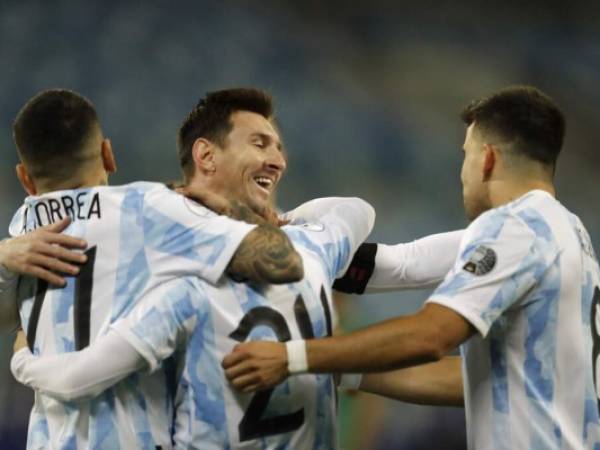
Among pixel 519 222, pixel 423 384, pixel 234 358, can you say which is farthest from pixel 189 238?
pixel 423 384

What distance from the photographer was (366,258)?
118 inches

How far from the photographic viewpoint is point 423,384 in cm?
310

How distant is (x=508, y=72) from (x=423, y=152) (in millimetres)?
788

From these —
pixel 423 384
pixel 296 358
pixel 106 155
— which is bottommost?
pixel 423 384

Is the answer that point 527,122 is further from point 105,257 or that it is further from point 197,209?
point 105,257

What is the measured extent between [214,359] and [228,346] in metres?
0.05

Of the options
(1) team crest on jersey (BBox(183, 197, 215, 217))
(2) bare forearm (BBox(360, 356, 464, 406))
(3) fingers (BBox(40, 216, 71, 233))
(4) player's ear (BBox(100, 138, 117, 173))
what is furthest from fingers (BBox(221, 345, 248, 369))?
(2) bare forearm (BBox(360, 356, 464, 406))

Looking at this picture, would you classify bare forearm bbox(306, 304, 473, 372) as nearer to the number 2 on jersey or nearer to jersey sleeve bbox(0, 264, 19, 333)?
the number 2 on jersey

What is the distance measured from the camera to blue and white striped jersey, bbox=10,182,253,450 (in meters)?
2.37

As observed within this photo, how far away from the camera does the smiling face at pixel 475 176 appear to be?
263 cm

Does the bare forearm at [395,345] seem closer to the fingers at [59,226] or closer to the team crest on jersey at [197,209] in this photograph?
the team crest on jersey at [197,209]

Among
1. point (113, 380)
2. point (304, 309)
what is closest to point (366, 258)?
point (304, 309)

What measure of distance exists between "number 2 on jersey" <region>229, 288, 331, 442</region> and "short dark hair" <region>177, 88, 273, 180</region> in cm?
73

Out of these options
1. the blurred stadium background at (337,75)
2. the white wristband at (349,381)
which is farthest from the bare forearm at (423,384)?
the blurred stadium background at (337,75)
